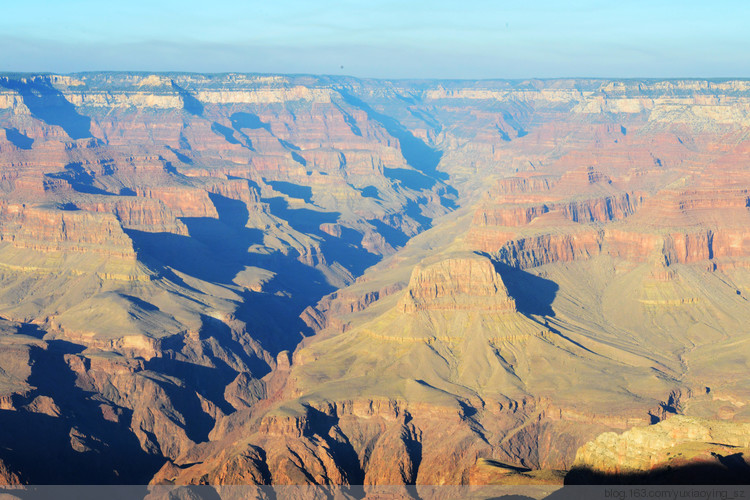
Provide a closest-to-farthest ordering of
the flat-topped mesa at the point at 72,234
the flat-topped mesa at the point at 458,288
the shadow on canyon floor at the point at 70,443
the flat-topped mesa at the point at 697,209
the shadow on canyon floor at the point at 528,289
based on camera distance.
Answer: the shadow on canyon floor at the point at 70,443 < the flat-topped mesa at the point at 458,288 < the shadow on canyon floor at the point at 528,289 < the flat-topped mesa at the point at 697,209 < the flat-topped mesa at the point at 72,234

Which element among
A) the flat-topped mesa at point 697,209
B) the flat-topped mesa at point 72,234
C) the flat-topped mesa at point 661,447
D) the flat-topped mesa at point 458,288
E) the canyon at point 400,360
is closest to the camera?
the flat-topped mesa at point 661,447

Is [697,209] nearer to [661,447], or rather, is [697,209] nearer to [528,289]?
[528,289]

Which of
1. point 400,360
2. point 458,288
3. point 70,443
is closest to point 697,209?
point 458,288

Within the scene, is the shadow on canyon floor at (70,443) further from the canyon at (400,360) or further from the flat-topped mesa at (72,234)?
the flat-topped mesa at (72,234)

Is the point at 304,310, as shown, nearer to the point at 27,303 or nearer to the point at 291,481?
the point at 27,303

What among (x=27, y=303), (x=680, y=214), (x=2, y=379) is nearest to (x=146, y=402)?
(x=2, y=379)

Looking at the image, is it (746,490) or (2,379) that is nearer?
(746,490)

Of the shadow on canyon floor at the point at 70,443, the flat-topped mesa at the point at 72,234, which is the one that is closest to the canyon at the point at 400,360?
the shadow on canyon floor at the point at 70,443

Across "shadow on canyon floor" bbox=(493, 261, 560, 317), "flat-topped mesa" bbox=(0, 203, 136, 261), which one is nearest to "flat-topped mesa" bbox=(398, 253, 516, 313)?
"shadow on canyon floor" bbox=(493, 261, 560, 317)
